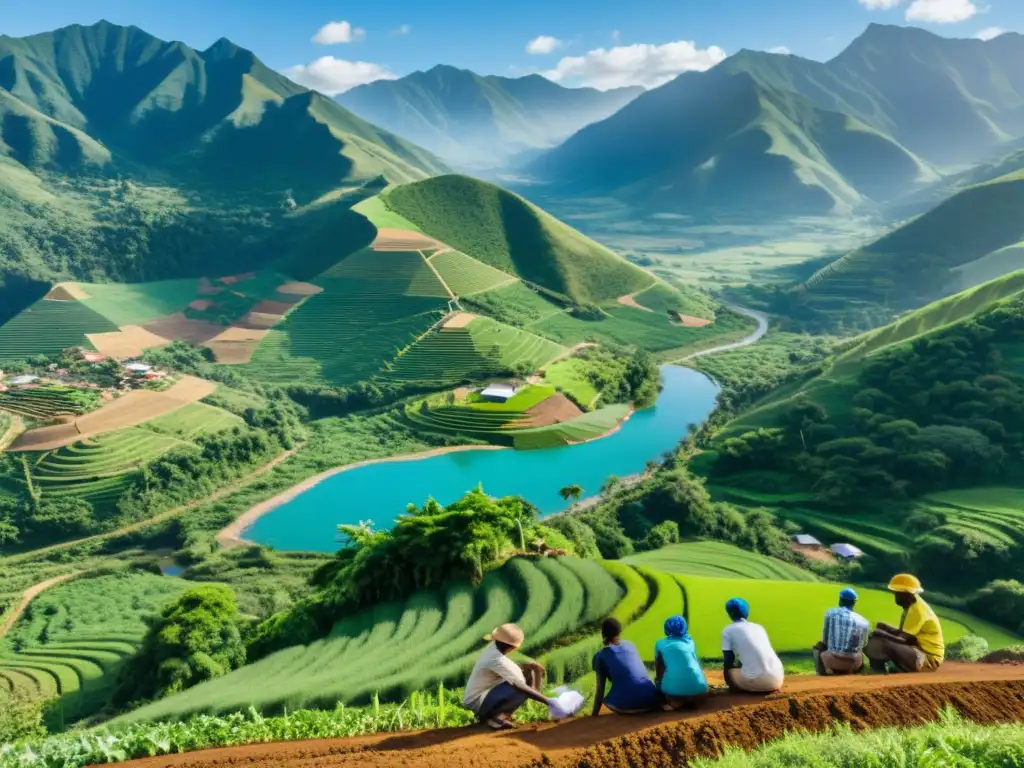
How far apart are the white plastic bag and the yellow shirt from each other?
4708 millimetres

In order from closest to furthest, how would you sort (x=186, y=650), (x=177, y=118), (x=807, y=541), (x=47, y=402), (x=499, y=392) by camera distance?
(x=186, y=650)
(x=807, y=541)
(x=47, y=402)
(x=499, y=392)
(x=177, y=118)

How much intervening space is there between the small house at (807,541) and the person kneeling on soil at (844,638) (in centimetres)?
2927

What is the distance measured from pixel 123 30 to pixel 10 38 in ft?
97.6

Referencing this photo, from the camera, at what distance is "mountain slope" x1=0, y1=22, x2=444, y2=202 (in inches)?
5428

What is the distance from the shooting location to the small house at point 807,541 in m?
36.0

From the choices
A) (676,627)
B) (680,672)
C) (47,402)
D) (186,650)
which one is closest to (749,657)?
(680,672)

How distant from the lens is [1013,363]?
45281 mm

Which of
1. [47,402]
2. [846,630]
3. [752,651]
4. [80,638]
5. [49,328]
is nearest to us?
[752,651]

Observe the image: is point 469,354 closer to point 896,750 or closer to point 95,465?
point 95,465

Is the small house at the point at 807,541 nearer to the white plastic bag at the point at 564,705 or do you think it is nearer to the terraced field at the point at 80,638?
the white plastic bag at the point at 564,705

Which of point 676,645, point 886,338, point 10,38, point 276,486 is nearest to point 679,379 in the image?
point 886,338

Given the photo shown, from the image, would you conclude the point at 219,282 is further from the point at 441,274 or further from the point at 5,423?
the point at 5,423

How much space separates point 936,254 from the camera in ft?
354

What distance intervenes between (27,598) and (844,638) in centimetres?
4014
